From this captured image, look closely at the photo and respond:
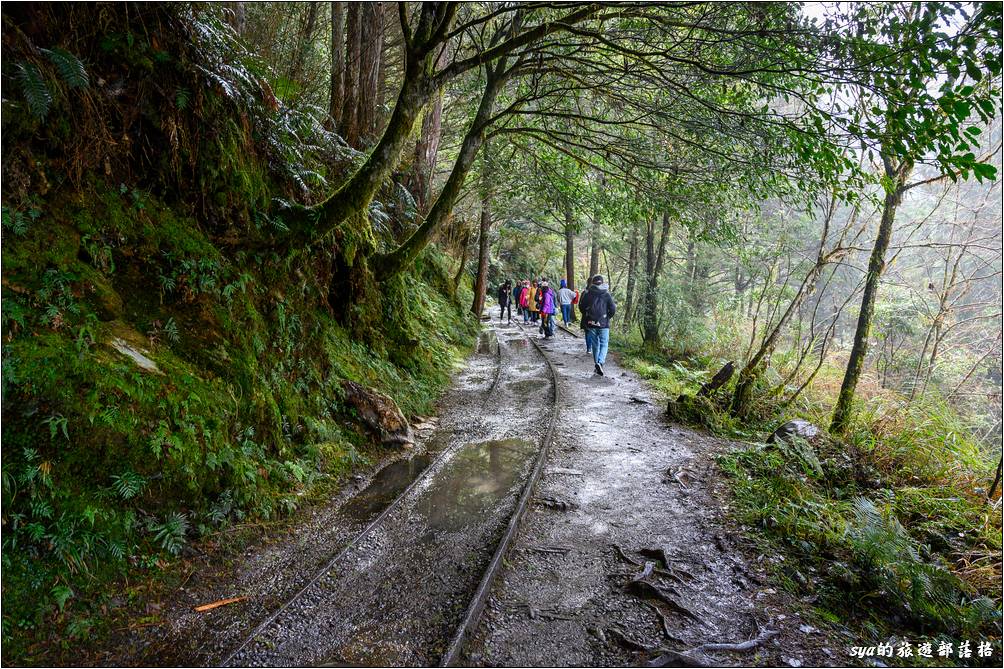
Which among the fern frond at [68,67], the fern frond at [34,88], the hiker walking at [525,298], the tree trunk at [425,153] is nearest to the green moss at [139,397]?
the fern frond at [34,88]

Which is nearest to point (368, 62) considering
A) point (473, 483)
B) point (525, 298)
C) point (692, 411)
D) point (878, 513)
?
point (473, 483)

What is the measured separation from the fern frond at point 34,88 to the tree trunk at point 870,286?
A: 984cm

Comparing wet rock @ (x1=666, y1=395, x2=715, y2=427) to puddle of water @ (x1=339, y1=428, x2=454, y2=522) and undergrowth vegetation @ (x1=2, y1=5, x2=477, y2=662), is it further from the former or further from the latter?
undergrowth vegetation @ (x1=2, y1=5, x2=477, y2=662)

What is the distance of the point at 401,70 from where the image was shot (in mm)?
15852

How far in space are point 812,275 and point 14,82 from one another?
10.8 metres

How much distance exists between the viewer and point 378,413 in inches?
277

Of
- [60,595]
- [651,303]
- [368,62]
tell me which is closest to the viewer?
[60,595]

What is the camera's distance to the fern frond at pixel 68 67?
425 centimetres

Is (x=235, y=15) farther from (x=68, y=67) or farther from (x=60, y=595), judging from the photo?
(x=60, y=595)

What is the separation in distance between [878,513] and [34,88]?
8.21 metres

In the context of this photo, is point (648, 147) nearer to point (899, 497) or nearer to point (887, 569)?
point (899, 497)

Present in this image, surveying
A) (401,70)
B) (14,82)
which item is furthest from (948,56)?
(401,70)

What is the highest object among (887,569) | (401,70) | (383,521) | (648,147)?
(401,70)

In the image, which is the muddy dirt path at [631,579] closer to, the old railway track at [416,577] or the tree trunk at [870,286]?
the old railway track at [416,577]
